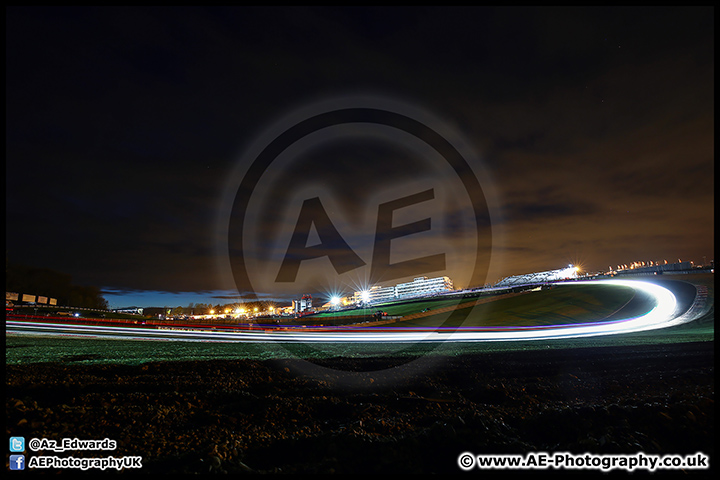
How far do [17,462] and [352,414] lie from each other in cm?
496

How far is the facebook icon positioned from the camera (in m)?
4.47

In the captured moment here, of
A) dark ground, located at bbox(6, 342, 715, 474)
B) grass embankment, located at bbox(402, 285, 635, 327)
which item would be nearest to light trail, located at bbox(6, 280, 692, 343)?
grass embankment, located at bbox(402, 285, 635, 327)

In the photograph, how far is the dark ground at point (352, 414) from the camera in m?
4.95

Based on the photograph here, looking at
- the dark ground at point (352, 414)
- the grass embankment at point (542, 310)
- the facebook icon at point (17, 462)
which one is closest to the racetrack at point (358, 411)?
the dark ground at point (352, 414)

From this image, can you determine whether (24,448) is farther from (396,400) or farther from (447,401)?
(447,401)

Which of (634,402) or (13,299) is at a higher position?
(634,402)

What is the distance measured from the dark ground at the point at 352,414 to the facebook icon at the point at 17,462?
522mm

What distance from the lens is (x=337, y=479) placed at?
4.43 metres

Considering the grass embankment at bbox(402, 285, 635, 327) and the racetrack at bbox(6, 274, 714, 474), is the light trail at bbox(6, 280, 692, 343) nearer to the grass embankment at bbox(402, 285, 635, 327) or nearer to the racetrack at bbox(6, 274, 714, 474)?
the grass embankment at bbox(402, 285, 635, 327)

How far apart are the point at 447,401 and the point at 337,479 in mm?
3770

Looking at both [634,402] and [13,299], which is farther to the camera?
[13,299]

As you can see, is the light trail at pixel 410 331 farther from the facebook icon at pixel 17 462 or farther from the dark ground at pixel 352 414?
the facebook icon at pixel 17 462

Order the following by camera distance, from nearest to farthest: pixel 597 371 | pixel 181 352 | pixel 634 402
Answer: pixel 634 402, pixel 597 371, pixel 181 352

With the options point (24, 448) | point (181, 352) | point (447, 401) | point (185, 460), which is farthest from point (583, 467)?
point (181, 352)
